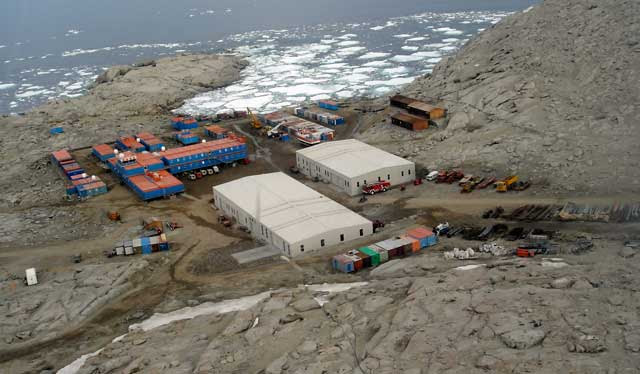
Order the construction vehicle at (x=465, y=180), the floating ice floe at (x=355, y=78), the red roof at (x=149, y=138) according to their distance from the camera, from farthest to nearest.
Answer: the floating ice floe at (x=355, y=78) < the red roof at (x=149, y=138) < the construction vehicle at (x=465, y=180)

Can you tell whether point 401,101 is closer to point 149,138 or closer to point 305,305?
point 149,138

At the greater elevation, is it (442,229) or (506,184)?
(506,184)

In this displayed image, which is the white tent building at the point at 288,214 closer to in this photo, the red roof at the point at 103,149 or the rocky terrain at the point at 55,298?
the rocky terrain at the point at 55,298

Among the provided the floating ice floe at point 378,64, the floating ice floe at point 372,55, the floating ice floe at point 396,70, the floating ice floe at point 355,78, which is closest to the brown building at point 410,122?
the floating ice floe at point 355,78

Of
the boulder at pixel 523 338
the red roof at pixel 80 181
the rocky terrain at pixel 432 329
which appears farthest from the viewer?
the red roof at pixel 80 181

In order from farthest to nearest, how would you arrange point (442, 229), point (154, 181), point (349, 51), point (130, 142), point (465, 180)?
point (349, 51) → point (130, 142) → point (154, 181) → point (465, 180) → point (442, 229)

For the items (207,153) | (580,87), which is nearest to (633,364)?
(580,87)

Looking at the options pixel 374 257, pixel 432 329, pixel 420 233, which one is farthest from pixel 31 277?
pixel 432 329
